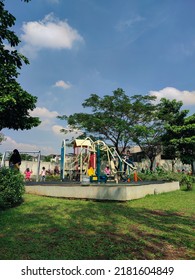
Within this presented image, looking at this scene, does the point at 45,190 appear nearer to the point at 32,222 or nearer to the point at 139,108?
the point at 32,222

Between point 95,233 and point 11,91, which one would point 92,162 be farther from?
point 95,233

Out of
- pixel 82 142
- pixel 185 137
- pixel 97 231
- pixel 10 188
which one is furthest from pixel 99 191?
pixel 185 137

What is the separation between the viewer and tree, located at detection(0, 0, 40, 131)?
9.04 metres

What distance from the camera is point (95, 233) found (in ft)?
18.7

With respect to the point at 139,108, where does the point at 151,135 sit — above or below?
below

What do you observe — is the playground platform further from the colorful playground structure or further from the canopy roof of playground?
the canopy roof of playground

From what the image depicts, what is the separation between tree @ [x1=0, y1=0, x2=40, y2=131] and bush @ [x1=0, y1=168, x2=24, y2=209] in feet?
9.78

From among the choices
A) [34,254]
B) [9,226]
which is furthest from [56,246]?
[9,226]

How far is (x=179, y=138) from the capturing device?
94.5 feet

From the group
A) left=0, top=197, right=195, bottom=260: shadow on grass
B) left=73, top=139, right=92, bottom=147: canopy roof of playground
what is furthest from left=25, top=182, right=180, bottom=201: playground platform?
left=73, top=139, right=92, bottom=147: canopy roof of playground

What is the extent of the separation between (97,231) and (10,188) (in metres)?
4.42

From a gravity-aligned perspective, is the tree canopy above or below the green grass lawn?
above
